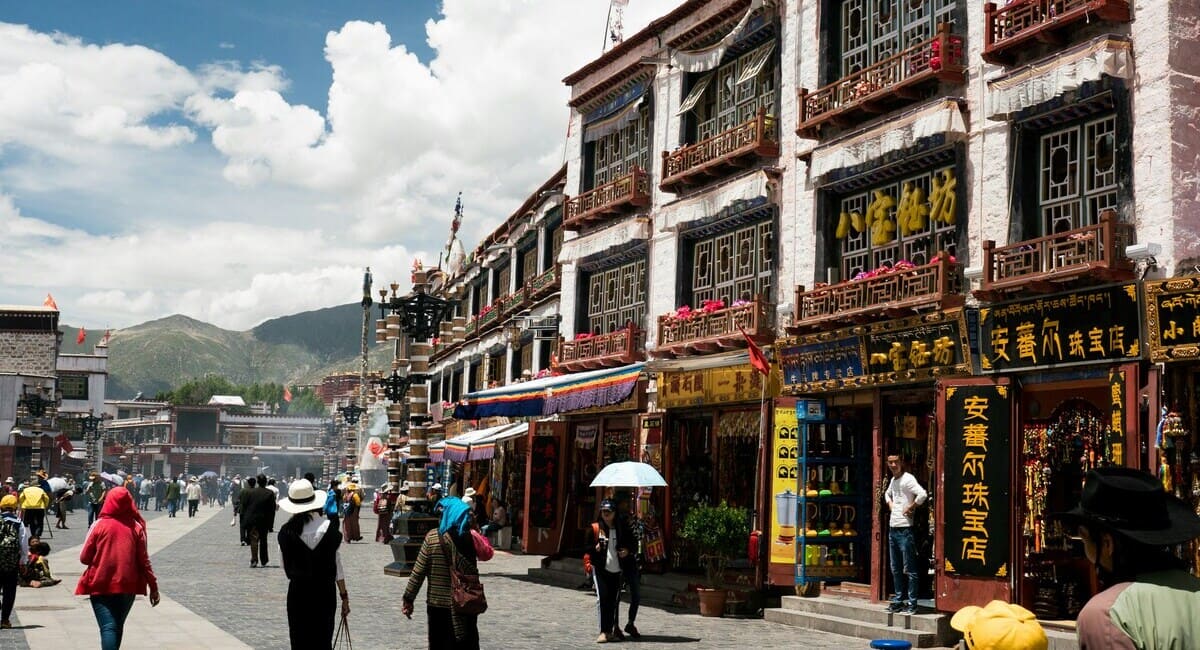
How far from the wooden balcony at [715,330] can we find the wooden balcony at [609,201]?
3.03 metres

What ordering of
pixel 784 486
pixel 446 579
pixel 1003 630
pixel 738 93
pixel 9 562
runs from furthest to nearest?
pixel 738 93, pixel 784 486, pixel 9 562, pixel 446 579, pixel 1003 630

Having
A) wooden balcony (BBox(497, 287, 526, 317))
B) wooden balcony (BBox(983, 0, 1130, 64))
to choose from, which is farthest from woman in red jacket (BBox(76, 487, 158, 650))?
wooden balcony (BBox(497, 287, 526, 317))

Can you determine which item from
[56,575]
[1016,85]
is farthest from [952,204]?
[56,575]

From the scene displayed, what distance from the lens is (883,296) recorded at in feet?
54.3

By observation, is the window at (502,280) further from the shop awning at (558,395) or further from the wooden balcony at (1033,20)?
the wooden balcony at (1033,20)

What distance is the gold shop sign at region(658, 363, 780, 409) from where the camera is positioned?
19453 millimetres

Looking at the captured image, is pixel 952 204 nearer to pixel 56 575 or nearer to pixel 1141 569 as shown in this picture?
pixel 1141 569

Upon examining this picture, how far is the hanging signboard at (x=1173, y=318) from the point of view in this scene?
12273 millimetres

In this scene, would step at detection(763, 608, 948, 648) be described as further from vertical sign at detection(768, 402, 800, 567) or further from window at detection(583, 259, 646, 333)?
window at detection(583, 259, 646, 333)

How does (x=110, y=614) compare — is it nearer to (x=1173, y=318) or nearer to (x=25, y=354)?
A: (x=1173, y=318)

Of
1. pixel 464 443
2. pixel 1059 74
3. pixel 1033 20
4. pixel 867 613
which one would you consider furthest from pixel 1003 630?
pixel 464 443

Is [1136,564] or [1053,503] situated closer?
[1136,564]

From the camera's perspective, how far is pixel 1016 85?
14.5 m

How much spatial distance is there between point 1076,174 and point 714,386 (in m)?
7.62
